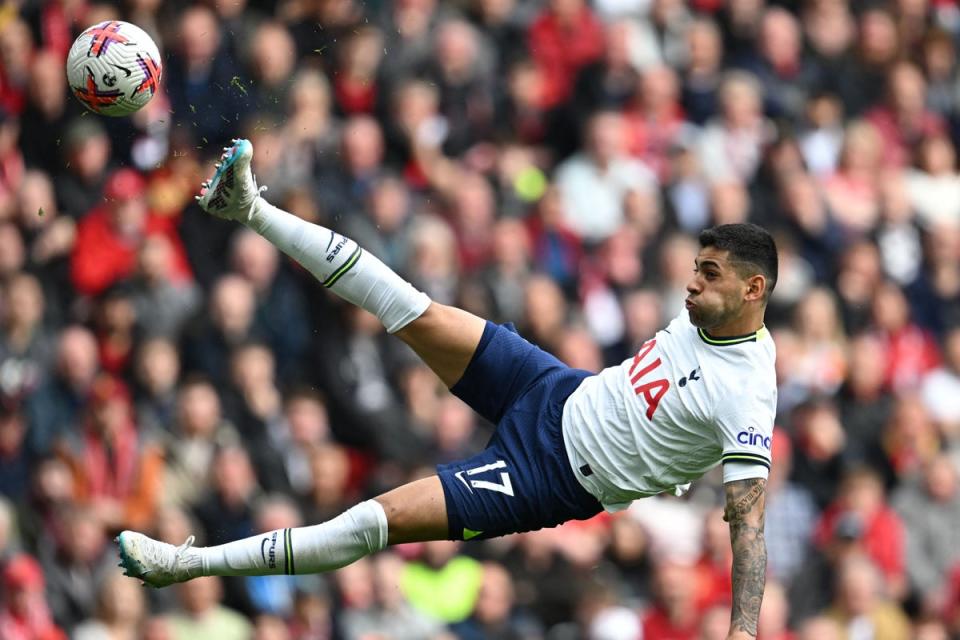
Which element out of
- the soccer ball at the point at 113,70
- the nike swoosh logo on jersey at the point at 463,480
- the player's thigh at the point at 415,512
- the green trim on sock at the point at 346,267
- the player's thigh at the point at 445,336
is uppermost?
the soccer ball at the point at 113,70

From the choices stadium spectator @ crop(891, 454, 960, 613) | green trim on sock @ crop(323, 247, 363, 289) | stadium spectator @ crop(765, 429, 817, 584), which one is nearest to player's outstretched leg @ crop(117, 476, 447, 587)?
green trim on sock @ crop(323, 247, 363, 289)

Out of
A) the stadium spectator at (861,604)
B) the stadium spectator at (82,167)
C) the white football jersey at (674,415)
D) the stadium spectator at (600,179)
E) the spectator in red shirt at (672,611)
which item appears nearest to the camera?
the white football jersey at (674,415)

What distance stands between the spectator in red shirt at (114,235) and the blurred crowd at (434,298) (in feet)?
0.07

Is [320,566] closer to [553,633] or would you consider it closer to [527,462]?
[527,462]

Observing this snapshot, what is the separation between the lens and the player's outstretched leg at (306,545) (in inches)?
327

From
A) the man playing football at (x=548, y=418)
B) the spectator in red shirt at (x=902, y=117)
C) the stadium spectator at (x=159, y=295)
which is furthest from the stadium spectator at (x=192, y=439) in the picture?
the spectator in red shirt at (x=902, y=117)

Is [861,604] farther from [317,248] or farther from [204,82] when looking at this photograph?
[317,248]

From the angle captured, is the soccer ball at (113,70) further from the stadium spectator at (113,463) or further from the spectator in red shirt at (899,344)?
the spectator in red shirt at (899,344)

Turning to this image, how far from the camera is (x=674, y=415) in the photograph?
329 inches

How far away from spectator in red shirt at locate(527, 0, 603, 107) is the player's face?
20.4 feet

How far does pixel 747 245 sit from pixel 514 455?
1.41 metres

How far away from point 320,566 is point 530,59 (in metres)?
6.64

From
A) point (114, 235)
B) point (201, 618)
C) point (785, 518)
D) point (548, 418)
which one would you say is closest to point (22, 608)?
point (201, 618)

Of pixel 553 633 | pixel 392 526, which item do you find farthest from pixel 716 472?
pixel 392 526
